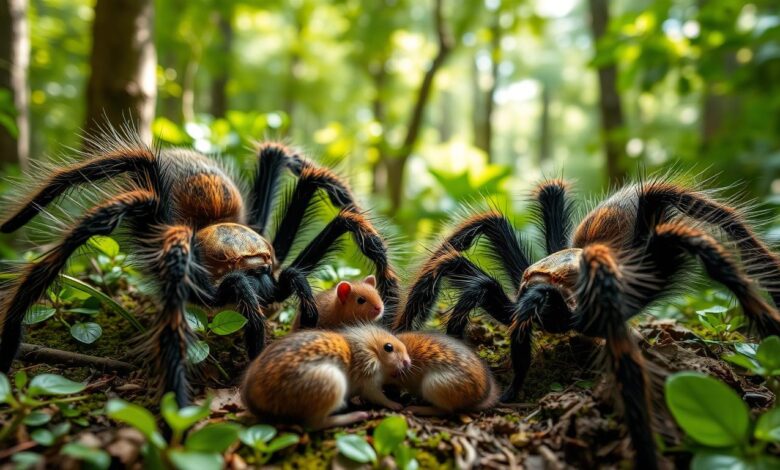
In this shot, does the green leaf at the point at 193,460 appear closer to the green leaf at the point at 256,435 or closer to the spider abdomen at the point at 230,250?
the green leaf at the point at 256,435

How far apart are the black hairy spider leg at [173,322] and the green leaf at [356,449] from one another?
584mm

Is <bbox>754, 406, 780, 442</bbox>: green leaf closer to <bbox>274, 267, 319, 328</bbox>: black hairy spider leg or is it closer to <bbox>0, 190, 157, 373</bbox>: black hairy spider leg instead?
<bbox>274, 267, 319, 328</bbox>: black hairy spider leg

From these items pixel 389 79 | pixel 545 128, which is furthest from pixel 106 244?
pixel 545 128

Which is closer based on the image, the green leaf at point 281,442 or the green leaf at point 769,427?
the green leaf at point 769,427

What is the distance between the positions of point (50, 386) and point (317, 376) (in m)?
0.83

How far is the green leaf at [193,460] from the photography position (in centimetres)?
132

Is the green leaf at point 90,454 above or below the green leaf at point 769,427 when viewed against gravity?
below

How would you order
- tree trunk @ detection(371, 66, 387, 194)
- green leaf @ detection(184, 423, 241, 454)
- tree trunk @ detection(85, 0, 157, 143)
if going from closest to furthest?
green leaf @ detection(184, 423, 241, 454) < tree trunk @ detection(85, 0, 157, 143) < tree trunk @ detection(371, 66, 387, 194)

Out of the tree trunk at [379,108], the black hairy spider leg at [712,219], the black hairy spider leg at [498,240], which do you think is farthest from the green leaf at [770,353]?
the tree trunk at [379,108]

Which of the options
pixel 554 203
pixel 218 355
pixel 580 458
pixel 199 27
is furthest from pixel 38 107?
pixel 580 458

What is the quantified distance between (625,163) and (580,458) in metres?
5.99

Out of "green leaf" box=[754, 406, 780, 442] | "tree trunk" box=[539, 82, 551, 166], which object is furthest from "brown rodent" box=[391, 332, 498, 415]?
"tree trunk" box=[539, 82, 551, 166]

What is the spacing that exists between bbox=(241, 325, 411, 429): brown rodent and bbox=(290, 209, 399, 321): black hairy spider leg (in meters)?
0.74

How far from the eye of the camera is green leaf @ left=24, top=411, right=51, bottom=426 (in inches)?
65.1
